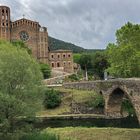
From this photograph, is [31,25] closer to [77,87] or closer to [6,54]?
[77,87]

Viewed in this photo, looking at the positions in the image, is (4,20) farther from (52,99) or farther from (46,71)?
(52,99)

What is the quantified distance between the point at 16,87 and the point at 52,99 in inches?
1493

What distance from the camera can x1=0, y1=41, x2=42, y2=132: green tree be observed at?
46969 mm

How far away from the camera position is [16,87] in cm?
4959

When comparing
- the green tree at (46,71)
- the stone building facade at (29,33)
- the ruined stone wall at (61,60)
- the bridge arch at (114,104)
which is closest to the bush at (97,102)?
the bridge arch at (114,104)

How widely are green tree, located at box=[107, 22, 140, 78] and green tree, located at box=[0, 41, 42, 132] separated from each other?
39.1 m

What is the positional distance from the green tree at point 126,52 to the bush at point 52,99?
1317 centimetres

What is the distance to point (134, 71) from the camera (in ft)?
291

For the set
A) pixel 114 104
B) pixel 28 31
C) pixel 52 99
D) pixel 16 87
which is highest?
pixel 28 31

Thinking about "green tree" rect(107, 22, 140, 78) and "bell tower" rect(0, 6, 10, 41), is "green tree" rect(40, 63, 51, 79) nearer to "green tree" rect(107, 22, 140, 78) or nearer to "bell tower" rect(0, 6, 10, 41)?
"bell tower" rect(0, 6, 10, 41)

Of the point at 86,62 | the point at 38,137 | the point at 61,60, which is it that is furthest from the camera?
the point at 86,62

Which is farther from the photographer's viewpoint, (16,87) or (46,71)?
(46,71)

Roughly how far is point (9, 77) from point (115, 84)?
29.6 m

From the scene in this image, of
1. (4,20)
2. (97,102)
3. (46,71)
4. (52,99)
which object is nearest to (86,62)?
(4,20)
